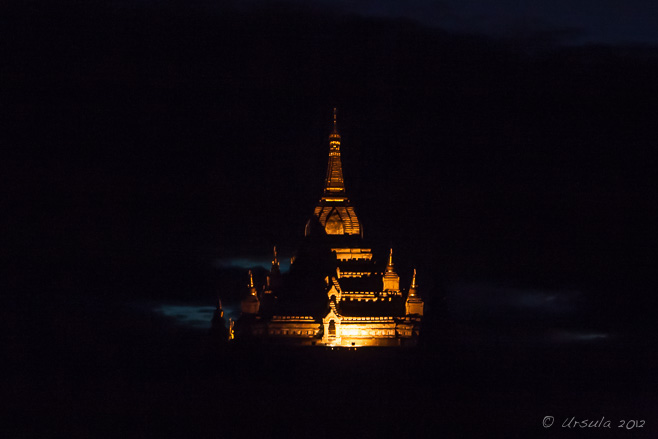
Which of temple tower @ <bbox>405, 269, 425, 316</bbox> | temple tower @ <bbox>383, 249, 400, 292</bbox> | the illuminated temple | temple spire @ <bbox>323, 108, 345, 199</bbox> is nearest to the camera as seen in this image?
the illuminated temple

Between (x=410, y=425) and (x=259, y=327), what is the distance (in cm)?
727

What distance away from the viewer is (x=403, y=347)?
1373 inches

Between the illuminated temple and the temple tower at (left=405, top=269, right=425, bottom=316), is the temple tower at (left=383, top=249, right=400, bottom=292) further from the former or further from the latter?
the temple tower at (left=405, top=269, right=425, bottom=316)

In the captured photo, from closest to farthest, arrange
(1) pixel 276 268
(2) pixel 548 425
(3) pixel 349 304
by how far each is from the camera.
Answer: (2) pixel 548 425 < (3) pixel 349 304 < (1) pixel 276 268

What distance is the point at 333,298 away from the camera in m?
37.7

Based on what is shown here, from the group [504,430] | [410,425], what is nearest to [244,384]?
[410,425]

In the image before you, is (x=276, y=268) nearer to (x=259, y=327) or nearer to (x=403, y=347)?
(x=259, y=327)

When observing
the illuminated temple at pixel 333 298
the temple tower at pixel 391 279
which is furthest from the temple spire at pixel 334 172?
the temple tower at pixel 391 279

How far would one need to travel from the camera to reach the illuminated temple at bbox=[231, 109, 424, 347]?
36469 mm

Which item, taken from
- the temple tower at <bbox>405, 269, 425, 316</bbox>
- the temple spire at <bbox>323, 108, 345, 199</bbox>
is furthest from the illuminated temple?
the temple spire at <bbox>323, 108, 345, 199</bbox>

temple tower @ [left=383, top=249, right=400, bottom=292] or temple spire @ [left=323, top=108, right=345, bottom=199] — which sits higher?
temple spire @ [left=323, top=108, right=345, bottom=199]

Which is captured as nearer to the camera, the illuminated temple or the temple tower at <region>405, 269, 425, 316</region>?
the illuminated temple

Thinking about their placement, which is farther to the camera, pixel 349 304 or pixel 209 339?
pixel 349 304

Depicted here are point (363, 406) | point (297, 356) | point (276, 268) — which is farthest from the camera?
point (276, 268)
